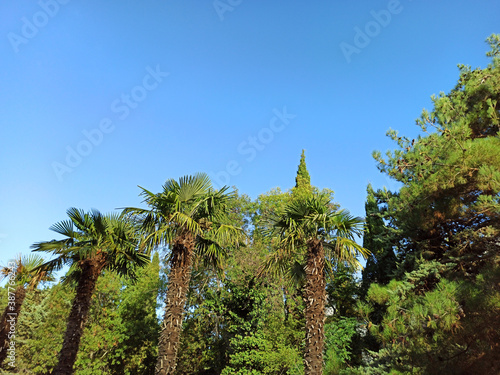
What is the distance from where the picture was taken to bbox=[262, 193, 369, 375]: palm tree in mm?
8320

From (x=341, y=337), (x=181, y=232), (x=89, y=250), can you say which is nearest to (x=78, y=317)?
(x=89, y=250)

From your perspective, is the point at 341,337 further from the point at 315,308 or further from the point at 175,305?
the point at 175,305

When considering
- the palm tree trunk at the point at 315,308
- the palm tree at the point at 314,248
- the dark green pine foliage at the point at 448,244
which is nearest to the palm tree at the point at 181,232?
the palm tree at the point at 314,248

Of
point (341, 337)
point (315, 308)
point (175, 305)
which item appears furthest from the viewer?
point (341, 337)

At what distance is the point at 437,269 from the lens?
9.38 meters

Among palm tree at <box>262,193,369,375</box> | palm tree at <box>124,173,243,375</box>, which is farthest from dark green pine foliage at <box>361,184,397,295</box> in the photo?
palm tree at <box>124,173,243,375</box>

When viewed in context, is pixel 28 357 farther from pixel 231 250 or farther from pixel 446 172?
pixel 446 172

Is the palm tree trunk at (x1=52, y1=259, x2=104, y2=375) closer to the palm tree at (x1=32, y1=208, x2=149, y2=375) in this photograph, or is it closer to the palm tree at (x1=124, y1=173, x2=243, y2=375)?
the palm tree at (x1=32, y1=208, x2=149, y2=375)

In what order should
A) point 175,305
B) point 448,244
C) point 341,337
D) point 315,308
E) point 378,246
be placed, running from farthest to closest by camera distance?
point 378,246, point 341,337, point 448,244, point 175,305, point 315,308

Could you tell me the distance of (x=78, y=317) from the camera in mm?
8930

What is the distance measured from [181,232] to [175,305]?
201 cm

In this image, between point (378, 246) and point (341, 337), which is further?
point (378, 246)

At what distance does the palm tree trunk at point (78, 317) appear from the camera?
8.50 meters

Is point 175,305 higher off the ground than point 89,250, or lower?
lower
